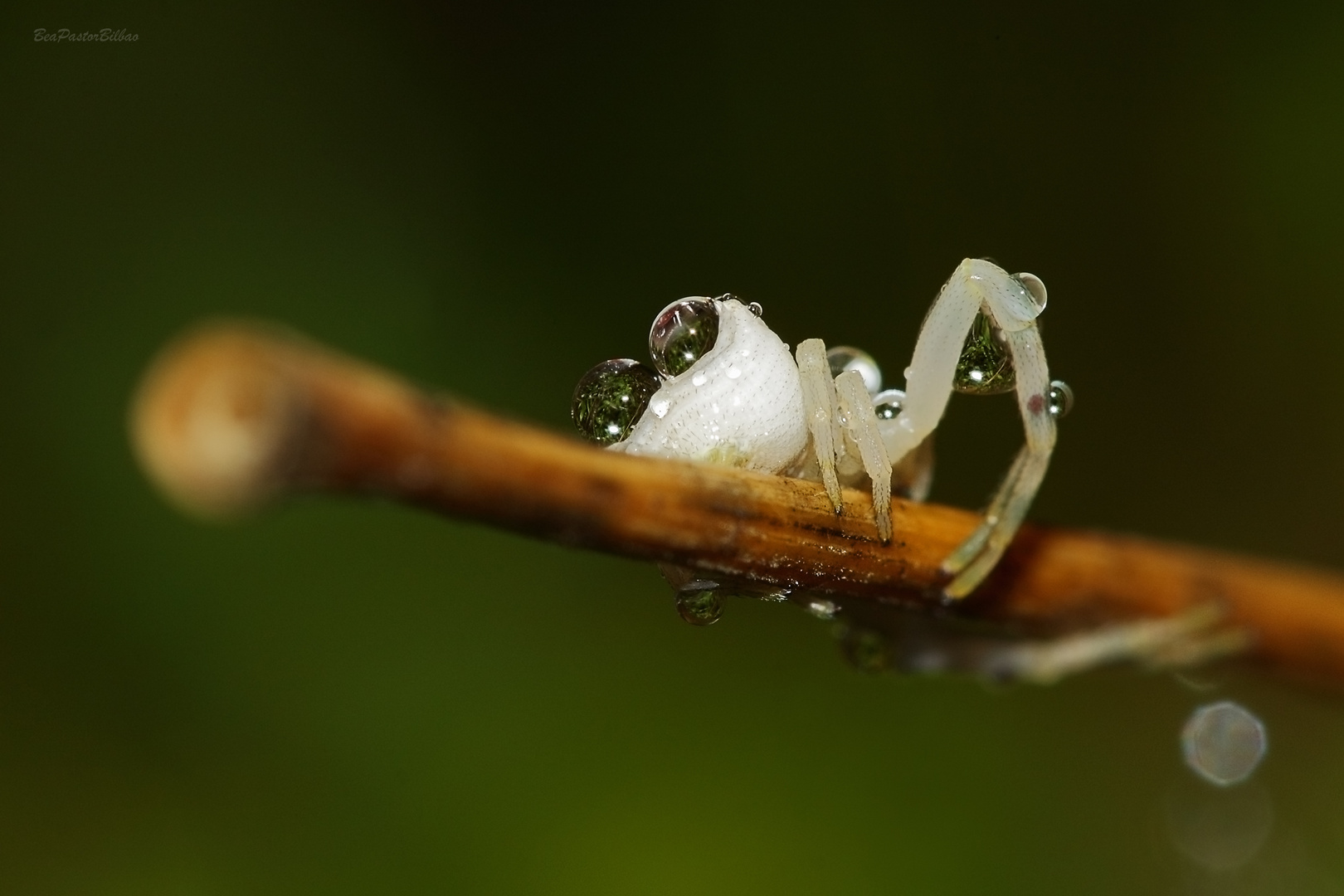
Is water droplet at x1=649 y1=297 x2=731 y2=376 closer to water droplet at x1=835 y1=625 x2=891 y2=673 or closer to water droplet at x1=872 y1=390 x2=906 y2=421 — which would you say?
water droplet at x1=872 y1=390 x2=906 y2=421

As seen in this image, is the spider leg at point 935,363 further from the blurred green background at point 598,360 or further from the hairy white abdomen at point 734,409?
the blurred green background at point 598,360

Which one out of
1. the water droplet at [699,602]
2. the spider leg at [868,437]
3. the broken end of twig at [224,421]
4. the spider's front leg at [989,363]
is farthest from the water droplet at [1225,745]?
the broken end of twig at [224,421]

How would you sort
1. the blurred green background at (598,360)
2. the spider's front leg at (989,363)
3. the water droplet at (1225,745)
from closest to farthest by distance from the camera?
the spider's front leg at (989,363) < the blurred green background at (598,360) < the water droplet at (1225,745)

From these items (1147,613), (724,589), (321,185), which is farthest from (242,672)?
(1147,613)

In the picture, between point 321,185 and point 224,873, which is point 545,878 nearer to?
point 224,873

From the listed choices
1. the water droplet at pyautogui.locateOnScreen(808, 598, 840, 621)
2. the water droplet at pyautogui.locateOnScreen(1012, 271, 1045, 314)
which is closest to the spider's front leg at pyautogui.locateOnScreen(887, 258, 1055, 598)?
the water droplet at pyautogui.locateOnScreen(1012, 271, 1045, 314)

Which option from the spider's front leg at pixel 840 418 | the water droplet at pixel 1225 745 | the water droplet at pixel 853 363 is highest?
the water droplet at pixel 853 363
